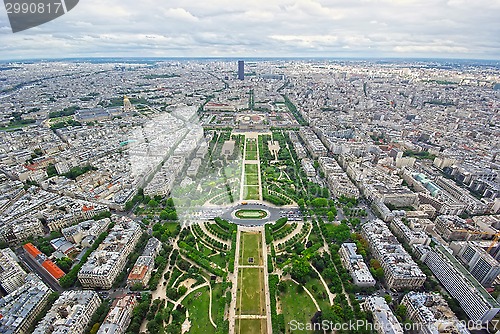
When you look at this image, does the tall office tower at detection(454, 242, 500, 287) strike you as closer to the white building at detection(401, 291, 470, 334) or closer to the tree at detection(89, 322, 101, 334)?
the white building at detection(401, 291, 470, 334)

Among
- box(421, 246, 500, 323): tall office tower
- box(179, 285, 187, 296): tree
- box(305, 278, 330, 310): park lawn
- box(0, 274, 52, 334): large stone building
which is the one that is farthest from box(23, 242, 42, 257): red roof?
box(421, 246, 500, 323): tall office tower

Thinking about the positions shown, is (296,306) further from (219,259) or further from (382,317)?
(219,259)

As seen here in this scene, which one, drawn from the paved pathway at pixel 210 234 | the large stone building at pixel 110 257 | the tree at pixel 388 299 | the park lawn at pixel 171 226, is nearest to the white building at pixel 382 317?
the tree at pixel 388 299

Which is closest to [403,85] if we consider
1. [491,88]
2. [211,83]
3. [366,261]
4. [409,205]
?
[491,88]

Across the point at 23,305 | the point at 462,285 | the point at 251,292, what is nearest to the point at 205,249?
the point at 251,292

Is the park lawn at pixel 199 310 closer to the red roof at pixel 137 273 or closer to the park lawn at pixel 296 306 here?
the red roof at pixel 137 273

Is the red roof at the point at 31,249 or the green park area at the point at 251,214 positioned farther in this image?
the green park area at the point at 251,214

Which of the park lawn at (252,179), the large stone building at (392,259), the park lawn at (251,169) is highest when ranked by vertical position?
the park lawn at (251,169)
